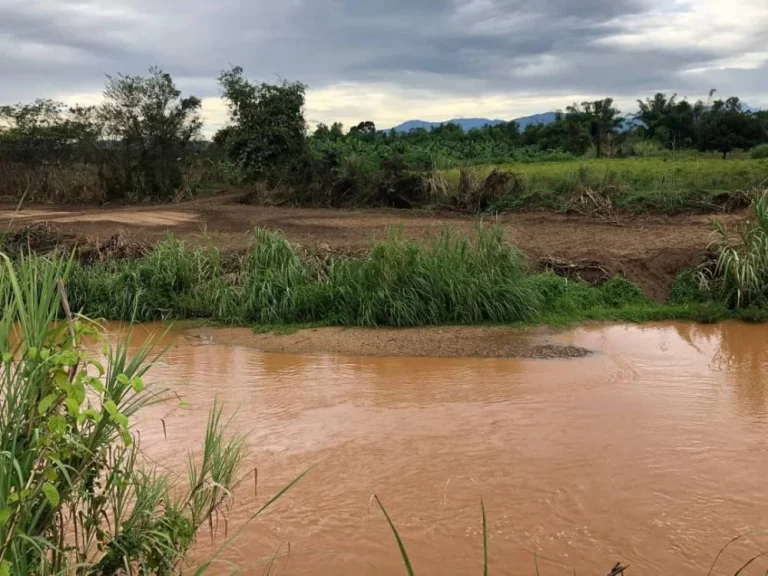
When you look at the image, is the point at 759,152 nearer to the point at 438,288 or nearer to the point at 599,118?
the point at 599,118

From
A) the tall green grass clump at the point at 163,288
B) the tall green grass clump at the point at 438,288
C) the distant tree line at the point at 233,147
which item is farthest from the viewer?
the distant tree line at the point at 233,147

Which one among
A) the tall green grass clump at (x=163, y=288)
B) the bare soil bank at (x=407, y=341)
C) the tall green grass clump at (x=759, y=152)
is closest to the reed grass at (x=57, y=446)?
the bare soil bank at (x=407, y=341)

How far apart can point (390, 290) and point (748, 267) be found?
485 cm

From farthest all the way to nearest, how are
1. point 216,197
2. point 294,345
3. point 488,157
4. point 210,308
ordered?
point 488,157, point 216,197, point 210,308, point 294,345

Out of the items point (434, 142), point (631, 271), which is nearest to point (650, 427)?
point (631, 271)

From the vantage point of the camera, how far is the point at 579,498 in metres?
4.72

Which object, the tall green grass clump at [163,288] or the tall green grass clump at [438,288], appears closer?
the tall green grass clump at [438,288]

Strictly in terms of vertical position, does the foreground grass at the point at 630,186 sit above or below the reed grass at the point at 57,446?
above

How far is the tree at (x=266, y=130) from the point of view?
19.7m

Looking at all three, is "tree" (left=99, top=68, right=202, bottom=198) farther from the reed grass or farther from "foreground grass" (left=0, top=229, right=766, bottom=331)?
the reed grass

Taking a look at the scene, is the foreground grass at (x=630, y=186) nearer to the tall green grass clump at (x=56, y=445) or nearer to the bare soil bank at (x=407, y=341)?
the bare soil bank at (x=407, y=341)

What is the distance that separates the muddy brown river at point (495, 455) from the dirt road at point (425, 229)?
2.83 meters

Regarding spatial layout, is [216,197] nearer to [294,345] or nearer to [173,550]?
[294,345]

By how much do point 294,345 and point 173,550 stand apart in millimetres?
6082
